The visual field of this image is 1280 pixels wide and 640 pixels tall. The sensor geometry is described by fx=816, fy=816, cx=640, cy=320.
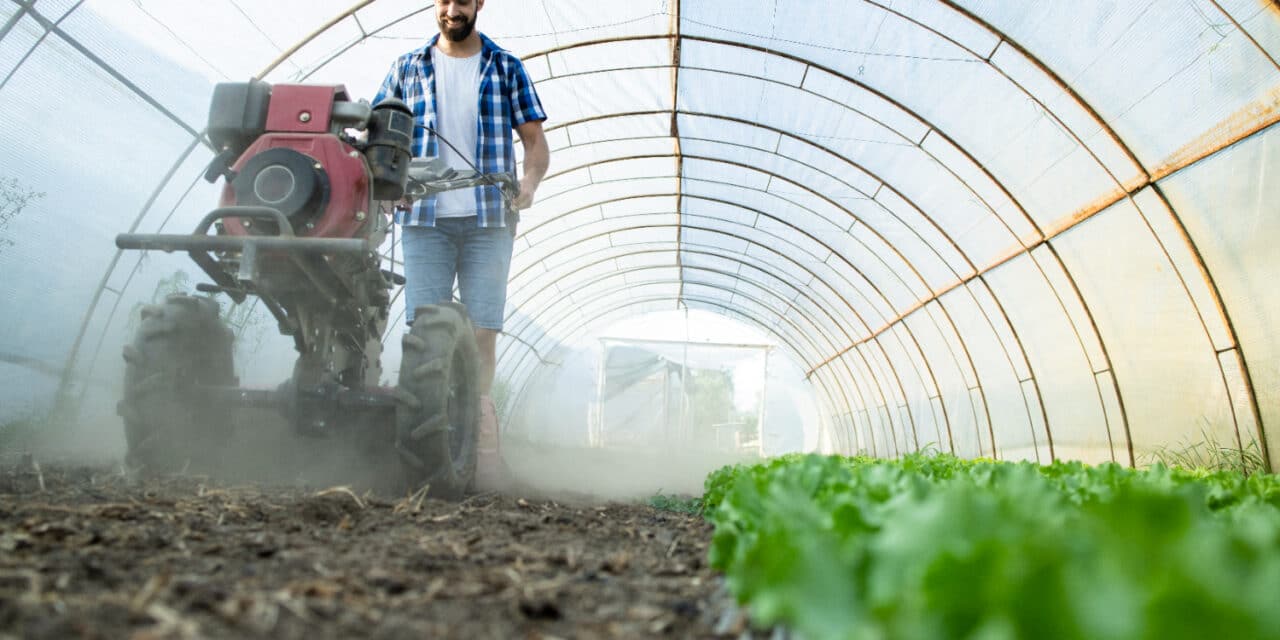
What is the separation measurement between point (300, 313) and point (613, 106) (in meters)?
8.58

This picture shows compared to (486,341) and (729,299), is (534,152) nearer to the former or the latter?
(486,341)

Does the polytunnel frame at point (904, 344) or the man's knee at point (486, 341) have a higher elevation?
the polytunnel frame at point (904, 344)

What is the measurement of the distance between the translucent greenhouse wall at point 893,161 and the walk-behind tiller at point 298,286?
2.89 meters

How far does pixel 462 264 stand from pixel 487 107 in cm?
89

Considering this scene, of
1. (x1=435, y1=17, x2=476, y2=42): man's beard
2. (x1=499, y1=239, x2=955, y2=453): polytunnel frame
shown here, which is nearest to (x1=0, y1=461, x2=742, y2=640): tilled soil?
(x1=435, y1=17, x2=476, y2=42): man's beard

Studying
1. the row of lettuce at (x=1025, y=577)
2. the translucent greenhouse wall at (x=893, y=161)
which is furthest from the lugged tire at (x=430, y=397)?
the translucent greenhouse wall at (x=893, y=161)

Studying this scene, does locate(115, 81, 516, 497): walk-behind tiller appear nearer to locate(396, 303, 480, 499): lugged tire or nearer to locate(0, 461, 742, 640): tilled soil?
locate(396, 303, 480, 499): lugged tire

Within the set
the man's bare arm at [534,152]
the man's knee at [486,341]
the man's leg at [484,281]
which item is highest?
the man's bare arm at [534,152]

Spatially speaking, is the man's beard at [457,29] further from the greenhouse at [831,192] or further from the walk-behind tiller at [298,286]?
the greenhouse at [831,192]

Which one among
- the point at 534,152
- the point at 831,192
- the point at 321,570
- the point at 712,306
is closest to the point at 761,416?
the point at 712,306

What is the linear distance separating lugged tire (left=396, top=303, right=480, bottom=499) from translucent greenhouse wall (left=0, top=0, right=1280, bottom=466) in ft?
12.1

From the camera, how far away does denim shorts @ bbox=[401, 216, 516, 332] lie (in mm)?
4426

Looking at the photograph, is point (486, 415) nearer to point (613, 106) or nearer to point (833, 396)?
point (613, 106)

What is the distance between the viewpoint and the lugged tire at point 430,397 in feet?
11.4
